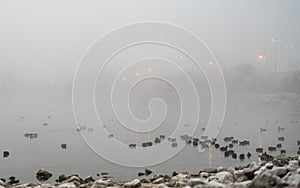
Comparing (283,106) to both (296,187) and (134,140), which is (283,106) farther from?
(296,187)

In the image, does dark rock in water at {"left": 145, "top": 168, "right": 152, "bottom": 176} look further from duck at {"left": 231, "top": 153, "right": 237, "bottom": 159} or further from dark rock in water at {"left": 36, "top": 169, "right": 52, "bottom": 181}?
duck at {"left": 231, "top": 153, "right": 237, "bottom": 159}

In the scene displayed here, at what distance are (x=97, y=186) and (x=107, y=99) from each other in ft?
14.7

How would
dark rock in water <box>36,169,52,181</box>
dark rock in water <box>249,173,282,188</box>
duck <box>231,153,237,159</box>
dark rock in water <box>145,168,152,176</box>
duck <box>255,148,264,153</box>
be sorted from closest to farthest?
dark rock in water <box>249,173,282,188</box> < dark rock in water <box>36,169,52,181</box> < dark rock in water <box>145,168,152,176</box> < duck <box>231,153,237,159</box> < duck <box>255,148,264,153</box>

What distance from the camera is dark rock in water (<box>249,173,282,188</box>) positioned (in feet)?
11.3

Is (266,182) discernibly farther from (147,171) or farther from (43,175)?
(43,175)

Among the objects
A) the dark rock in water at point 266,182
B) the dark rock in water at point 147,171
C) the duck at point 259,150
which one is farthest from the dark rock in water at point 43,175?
the duck at point 259,150

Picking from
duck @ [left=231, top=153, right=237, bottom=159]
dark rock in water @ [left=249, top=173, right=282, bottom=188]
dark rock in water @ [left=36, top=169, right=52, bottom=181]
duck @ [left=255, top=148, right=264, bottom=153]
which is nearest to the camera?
dark rock in water @ [left=249, top=173, right=282, bottom=188]

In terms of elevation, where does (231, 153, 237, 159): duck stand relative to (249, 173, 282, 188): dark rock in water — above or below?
below

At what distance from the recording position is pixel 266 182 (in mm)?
3492

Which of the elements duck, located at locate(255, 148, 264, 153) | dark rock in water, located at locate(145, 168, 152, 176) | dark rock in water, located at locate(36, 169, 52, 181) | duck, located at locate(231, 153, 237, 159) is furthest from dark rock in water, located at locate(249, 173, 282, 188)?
duck, located at locate(255, 148, 264, 153)

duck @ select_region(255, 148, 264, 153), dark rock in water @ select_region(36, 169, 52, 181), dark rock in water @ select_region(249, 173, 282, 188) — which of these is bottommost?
duck @ select_region(255, 148, 264, 153)

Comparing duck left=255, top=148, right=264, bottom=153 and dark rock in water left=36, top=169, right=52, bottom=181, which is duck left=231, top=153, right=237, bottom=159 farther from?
dark rock in water left=36, top=169, right=52, bottom=181

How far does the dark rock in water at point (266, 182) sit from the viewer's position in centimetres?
345

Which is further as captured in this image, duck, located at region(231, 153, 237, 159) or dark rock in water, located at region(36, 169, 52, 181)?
duck, located at region(231, 153, 237, 159)
